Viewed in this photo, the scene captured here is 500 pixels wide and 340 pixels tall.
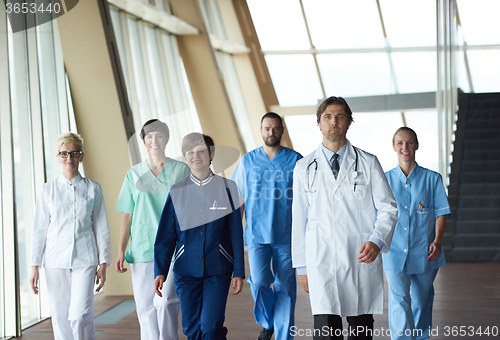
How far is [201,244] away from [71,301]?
30.4 inches

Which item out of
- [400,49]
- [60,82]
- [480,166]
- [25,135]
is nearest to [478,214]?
[480,166]

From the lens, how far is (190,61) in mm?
8531

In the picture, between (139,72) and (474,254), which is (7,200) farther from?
(474,254)

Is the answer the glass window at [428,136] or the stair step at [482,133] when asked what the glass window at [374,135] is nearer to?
the glass window at [428,136]

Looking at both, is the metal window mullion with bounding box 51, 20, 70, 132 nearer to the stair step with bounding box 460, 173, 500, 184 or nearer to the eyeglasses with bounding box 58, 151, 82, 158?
the eyeglasses with bounding box 58, 151, 82, 158

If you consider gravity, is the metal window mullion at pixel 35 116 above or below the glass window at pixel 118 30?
below

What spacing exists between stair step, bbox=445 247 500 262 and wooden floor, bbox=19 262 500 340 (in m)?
1.27

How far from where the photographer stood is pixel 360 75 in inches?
257

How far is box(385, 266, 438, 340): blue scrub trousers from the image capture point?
2.78 meters

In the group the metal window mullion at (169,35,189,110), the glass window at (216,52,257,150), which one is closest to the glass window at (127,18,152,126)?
the metal window mullion at (169,35,189,110)

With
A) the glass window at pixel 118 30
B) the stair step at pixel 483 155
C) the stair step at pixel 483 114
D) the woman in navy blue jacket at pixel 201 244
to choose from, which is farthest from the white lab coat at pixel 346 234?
the stair step at pixel 483 114

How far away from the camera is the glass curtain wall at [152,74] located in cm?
602

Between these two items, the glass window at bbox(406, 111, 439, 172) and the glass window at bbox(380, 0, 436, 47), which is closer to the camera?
the glass window at bbox(406, 111, 439, 172)

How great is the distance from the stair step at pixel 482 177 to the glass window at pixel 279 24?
17.6ft
